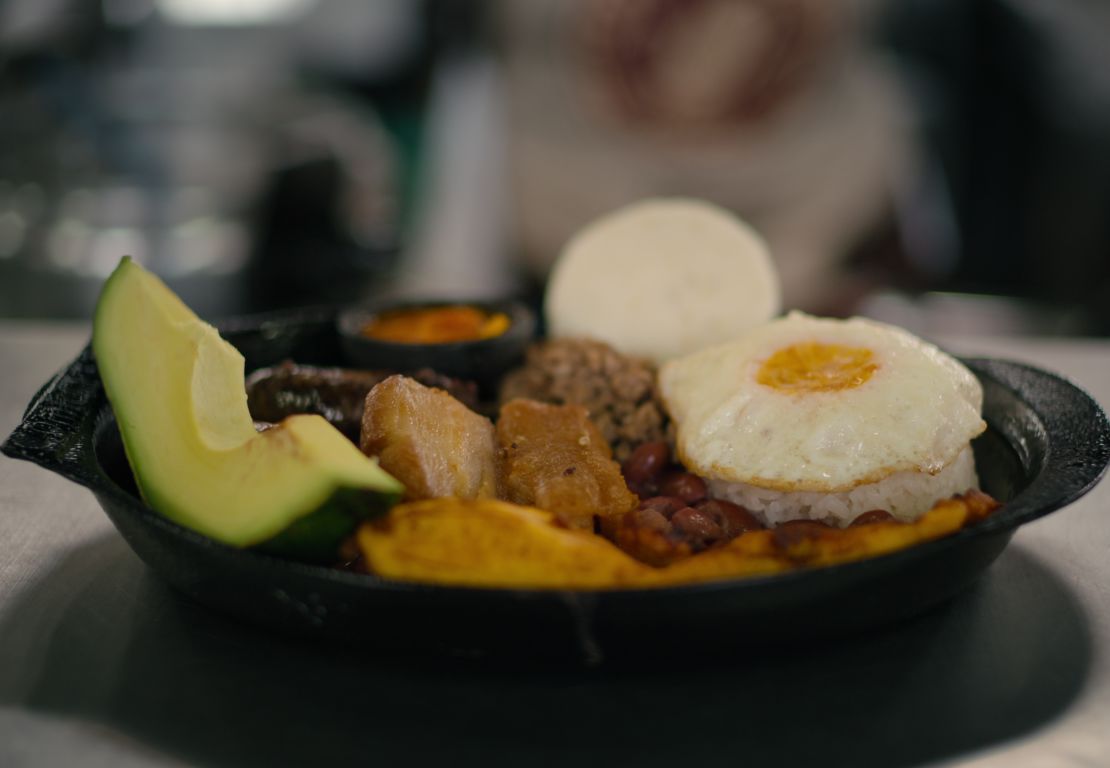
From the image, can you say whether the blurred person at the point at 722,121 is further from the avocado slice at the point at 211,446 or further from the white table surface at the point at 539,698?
the avocado slice at the point at 211,446

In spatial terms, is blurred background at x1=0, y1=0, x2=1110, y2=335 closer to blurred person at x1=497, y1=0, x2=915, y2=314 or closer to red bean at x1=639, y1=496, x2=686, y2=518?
blurred person at x1=497, y1=0, x2=915, y2=314

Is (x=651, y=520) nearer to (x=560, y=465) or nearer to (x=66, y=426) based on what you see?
(x=560, y=465)

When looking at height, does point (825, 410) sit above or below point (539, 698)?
above

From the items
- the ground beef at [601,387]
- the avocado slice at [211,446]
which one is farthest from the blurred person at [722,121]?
the avocado slice at [211,446]

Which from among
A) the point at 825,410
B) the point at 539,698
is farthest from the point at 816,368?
the point at 539,698

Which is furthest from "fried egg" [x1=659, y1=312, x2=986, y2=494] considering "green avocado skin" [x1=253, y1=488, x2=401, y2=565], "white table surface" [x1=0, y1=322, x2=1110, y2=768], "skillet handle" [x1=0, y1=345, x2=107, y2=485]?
"skillet handle" [x1=0, y1=345, x2=107, y2=485]

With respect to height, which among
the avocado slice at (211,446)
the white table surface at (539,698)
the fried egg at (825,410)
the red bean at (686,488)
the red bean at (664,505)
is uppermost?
the avocado slice at (211,446)
